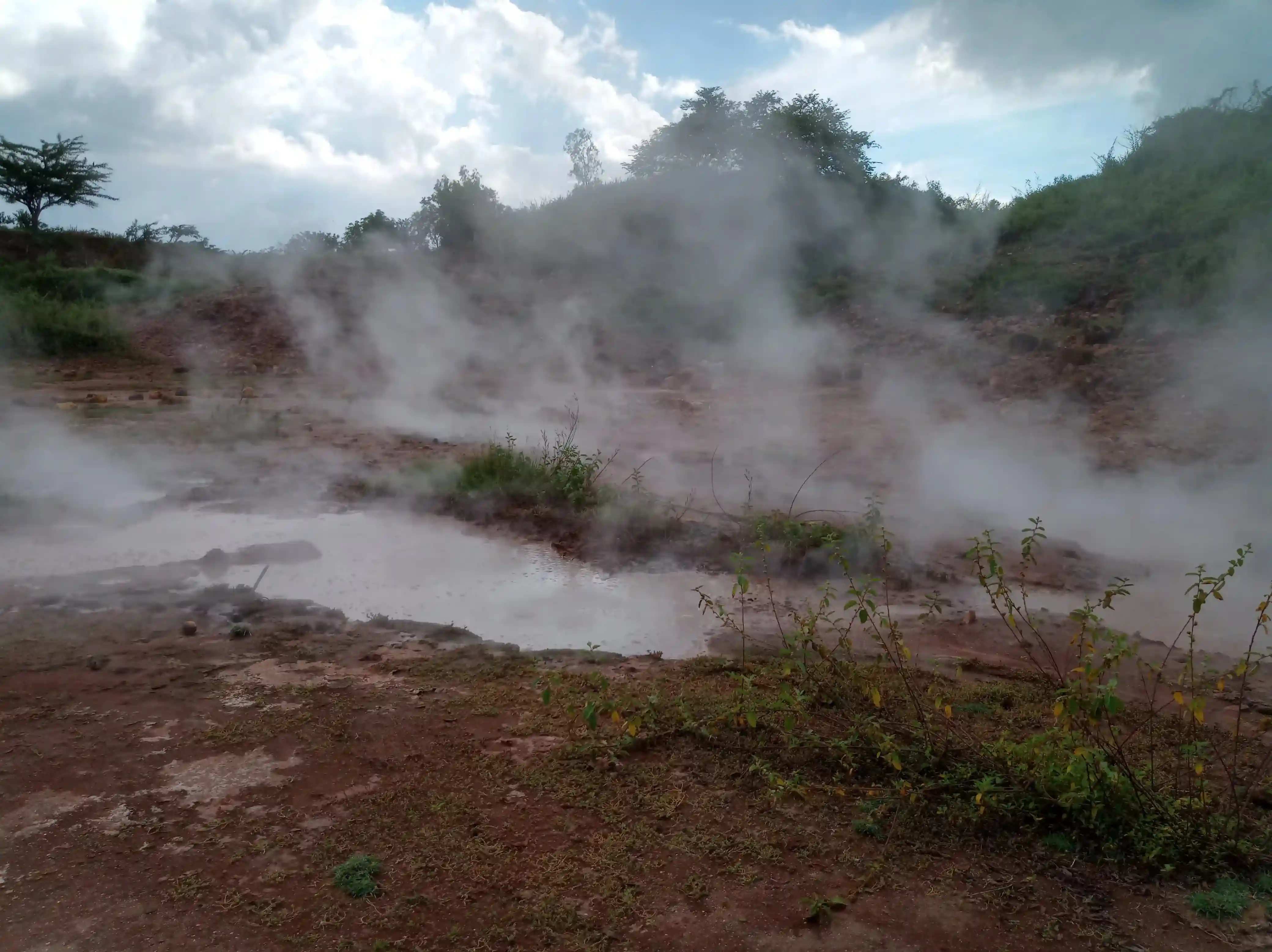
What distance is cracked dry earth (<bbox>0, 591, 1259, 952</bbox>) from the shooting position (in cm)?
207

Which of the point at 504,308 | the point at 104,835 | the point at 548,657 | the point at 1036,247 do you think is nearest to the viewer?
the point at 104,835

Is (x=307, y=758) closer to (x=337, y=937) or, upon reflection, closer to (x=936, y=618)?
(x=337, y=937)

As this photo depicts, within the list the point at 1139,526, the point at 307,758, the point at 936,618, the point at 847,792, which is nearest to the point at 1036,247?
the point at 1139,526

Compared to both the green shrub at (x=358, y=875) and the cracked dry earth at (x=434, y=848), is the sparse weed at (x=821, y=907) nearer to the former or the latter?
the cracked dry earth at (x=434, y=848)

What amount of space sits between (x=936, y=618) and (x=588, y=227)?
1043 centimetres

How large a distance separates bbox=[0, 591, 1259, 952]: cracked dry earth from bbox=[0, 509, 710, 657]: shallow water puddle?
33.8 inches

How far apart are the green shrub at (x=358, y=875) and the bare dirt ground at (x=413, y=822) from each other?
0.9 inches

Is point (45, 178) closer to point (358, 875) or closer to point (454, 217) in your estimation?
point (454, 217)

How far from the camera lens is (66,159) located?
16.7 meters

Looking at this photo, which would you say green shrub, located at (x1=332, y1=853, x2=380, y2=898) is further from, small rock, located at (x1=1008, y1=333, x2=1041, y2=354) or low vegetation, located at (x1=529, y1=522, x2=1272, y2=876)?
small rock, located at (x1=1008, y1=333, x2=1041, y2=354)

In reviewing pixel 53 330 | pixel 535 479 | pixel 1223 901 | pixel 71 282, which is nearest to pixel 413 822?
pixel 1223 901

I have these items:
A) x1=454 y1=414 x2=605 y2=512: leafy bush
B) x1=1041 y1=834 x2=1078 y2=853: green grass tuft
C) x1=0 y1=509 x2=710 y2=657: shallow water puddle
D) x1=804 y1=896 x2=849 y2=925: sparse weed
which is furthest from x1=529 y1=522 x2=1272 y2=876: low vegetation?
x1=454 y1=414 x2=605 y2=512: leafy bush

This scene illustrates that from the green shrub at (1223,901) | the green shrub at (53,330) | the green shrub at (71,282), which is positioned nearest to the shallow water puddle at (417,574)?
the green shrub at (1223,901)

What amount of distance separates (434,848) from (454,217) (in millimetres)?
12476
